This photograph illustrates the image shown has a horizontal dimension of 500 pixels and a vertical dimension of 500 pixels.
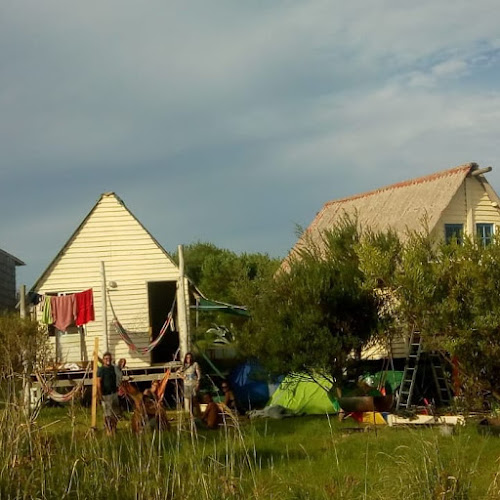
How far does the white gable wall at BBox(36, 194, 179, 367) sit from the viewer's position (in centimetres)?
2267

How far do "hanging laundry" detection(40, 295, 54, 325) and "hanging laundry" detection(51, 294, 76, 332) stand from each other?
0.09 meters

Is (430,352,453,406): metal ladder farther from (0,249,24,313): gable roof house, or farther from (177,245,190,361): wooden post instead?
(0,249,24,313): gable roof house

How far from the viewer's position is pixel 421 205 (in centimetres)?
2328

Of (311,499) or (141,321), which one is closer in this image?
(311,499)

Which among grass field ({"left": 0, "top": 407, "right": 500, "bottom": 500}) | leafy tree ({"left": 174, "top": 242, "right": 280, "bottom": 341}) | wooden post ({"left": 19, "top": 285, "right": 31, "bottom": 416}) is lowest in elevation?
grass field ({"left": 0, "top": 407, "right": 500, "bottom": 500})

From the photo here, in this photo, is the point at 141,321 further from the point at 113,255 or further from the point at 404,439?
the point at 404,439

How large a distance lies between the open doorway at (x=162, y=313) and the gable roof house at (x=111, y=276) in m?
0.89

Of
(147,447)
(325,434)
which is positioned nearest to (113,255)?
(325,434)

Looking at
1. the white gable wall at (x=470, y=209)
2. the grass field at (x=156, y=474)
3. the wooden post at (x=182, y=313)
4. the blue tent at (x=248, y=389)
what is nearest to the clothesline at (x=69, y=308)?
the wooden post at (x=182, y=313)

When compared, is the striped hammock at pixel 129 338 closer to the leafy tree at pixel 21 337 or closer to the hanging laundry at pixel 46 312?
the hanging laundry at pixel 46 312

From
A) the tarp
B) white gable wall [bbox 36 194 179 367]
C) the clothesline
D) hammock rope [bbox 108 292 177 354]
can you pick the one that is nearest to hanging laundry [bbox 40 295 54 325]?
the clothesline

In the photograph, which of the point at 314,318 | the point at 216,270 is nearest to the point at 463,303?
the point at 314,318

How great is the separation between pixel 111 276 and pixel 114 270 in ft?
0.60

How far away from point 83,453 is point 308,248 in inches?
505
